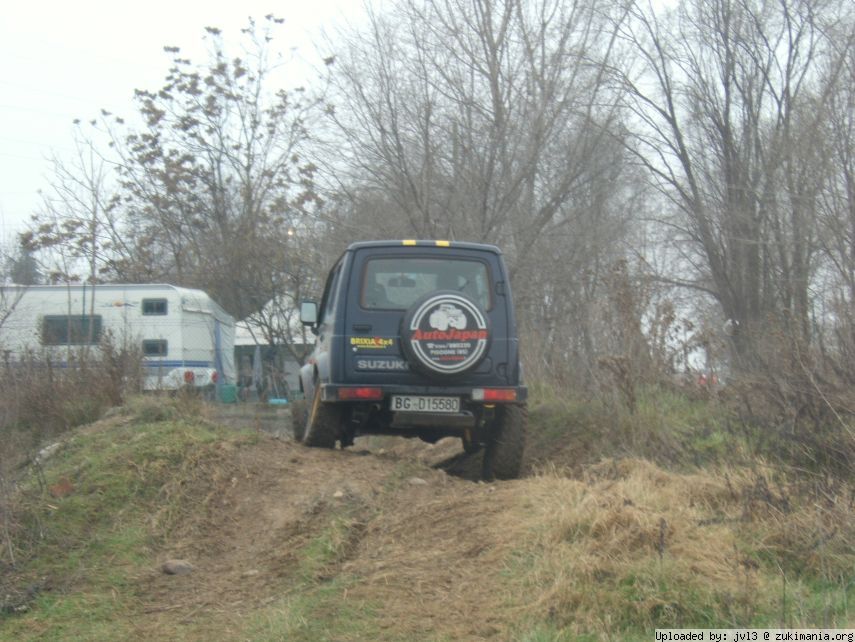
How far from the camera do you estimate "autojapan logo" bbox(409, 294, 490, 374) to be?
26.2 feet

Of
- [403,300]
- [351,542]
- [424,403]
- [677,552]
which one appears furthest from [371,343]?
[677,552]

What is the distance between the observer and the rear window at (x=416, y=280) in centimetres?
858

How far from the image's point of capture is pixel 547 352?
12195 millimetres

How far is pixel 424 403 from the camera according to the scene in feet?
27.1

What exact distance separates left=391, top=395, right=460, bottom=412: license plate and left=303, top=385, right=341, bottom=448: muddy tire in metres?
0.86

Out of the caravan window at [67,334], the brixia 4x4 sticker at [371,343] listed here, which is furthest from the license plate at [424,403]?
the caravan window at [67,334]

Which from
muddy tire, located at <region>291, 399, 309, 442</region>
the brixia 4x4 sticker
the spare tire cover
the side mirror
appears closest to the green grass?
the brixia 4x4 sticker

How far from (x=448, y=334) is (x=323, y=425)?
1622mm

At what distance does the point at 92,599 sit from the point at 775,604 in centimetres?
370

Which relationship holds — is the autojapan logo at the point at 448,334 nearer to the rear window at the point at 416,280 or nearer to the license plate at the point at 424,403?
the license plate at the point at 424,403

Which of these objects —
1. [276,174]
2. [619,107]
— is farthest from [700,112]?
[276,174]

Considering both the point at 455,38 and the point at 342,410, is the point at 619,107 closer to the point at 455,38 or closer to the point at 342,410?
the point at 455,38

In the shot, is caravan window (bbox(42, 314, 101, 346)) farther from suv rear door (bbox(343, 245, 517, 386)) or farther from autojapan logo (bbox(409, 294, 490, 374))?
autojapan logo (bbox(409, 294, 490, 374))

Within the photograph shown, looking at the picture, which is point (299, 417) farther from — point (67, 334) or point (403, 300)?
point (67, 334)
